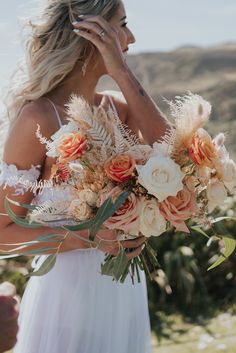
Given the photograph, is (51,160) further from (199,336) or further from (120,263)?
(199,336)

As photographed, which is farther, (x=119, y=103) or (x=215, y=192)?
(x=119, y=103)

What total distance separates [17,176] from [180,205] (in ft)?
2.26

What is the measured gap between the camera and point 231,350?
5.37m

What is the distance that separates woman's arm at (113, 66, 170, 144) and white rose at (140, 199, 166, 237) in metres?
0.56

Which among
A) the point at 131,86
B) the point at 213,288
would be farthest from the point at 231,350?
the point at 131,86

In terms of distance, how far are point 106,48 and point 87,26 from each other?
0.40 ft

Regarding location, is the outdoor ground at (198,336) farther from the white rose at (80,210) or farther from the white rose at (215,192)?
the white rose at (80,210)

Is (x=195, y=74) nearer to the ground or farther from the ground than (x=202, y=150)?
nearer to the ground

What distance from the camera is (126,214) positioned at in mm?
2213

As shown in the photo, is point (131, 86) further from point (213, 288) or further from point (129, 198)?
point (213, 288)

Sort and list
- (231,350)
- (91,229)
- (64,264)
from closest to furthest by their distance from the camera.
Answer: (91,229) → (64,264) → (231,350)

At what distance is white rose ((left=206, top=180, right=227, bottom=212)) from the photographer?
2338mm

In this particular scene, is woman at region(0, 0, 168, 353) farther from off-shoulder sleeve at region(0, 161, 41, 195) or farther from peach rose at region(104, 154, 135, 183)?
peach rose at region(104, 154, 135, 183)

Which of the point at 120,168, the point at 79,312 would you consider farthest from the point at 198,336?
the point at 120,168
